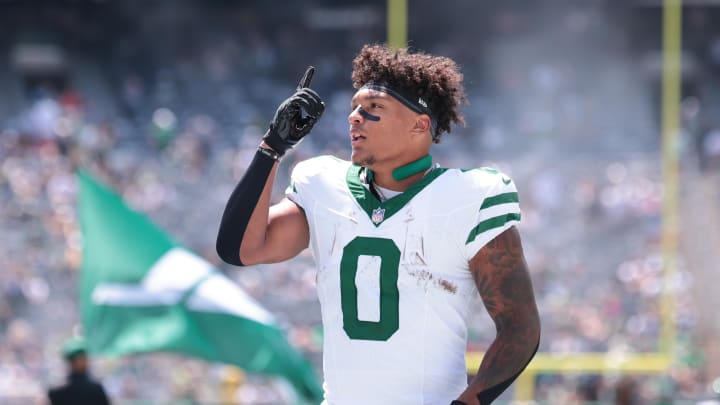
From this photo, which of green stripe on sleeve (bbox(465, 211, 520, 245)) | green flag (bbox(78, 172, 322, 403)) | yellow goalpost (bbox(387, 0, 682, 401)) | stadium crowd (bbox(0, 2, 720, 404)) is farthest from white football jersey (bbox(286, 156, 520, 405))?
stadium crowd (bbox(0, 2, 720, 404))

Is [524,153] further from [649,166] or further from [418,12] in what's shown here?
[418,12]

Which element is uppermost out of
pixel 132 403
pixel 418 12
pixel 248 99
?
pixel 418 12

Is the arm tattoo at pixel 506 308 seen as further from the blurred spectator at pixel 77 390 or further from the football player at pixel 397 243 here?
the blurred spectator at pixel 77 390

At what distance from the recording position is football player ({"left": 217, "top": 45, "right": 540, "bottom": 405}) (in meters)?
2.45

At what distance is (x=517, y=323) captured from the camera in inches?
96.0

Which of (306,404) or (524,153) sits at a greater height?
(524,153)

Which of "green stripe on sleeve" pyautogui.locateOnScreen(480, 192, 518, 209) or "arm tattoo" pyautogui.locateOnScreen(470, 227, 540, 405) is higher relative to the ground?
"green stripe on sleeve" pyautogui.locateOnScreen(480, 192, 518, 209)

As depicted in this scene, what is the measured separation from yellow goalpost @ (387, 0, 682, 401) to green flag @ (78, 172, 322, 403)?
9.58 feet

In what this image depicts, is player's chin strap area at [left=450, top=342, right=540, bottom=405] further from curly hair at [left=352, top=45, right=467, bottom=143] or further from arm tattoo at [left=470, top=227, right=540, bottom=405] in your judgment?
curly hair at [left=352, top=45, right=467, bottom=143]

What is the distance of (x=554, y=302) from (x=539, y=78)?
8.10 feet

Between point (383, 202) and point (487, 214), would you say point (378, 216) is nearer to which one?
point (383, 202)

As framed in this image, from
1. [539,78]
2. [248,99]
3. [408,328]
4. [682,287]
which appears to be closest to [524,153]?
[539,78]

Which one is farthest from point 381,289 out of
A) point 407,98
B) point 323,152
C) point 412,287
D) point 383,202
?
point 323,152

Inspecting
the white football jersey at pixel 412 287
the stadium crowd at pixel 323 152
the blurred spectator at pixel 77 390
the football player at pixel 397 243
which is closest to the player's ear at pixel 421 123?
the football player at pixel 397 243
